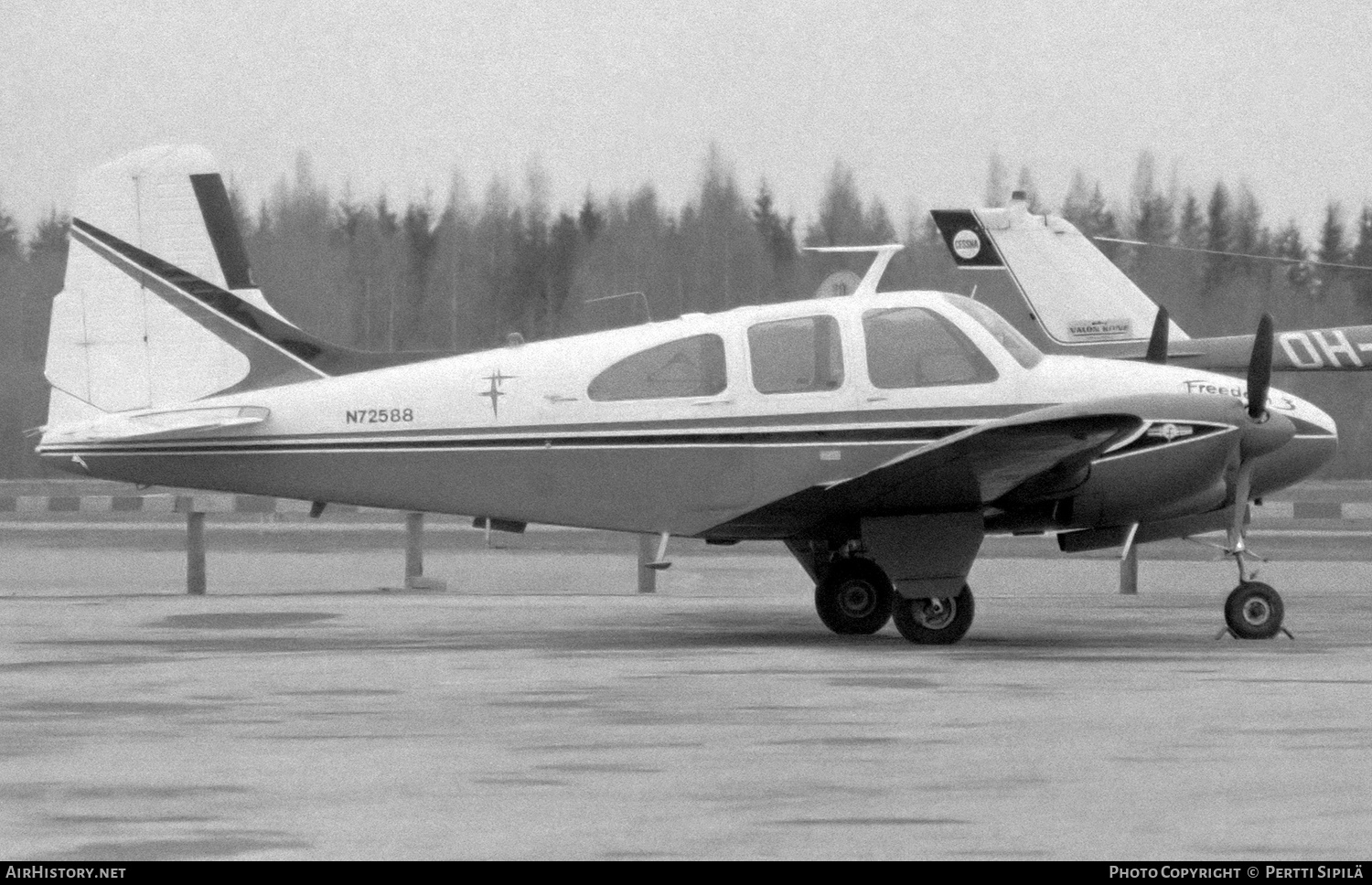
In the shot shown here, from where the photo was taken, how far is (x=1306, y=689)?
→ 8.48 m

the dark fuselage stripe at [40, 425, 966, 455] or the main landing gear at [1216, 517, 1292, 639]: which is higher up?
the dark fuselage stripe at [40, 425, 966, 455]

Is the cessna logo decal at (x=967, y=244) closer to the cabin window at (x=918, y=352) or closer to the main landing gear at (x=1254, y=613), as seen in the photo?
the cabin window at (x=918, y=352)

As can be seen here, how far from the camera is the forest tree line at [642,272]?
51531 millimetres

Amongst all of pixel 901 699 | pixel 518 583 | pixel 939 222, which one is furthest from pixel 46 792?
pixel 939 222

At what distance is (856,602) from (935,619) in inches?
44.4

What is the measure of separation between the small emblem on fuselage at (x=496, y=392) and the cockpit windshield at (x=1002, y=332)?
9.35 ft

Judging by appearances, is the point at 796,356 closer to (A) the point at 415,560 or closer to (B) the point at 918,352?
(B) the point at 918,352

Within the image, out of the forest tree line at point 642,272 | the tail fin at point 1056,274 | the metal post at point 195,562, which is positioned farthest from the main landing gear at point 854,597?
the forest tree line at point 642,272

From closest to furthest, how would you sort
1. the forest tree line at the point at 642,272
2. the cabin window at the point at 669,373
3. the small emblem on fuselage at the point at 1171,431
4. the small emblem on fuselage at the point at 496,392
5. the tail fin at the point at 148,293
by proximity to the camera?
the small emblem on fuselage at the point at 1171,431
the cabin window at the point at 669,373
the small emblem on fuselage at the point at 496,392
the tail fin at the point at 148,293
the forest tree line at the point at 642,272

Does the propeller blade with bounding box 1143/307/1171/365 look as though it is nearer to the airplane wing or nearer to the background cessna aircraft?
the airplane wing

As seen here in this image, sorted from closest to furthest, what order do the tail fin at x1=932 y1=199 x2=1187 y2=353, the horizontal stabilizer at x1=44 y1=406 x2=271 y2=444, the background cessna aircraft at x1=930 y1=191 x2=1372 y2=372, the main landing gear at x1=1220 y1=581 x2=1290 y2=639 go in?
1. the main landing gear at x1=1220 y1=581 x2=1290 y2=639
2. the horizontal stabilizer at x1=44 y1=406 x2=271 y2=444
3. the background cessna aircraft at x1=930 y1=191 x2=1372 y2=372
4. the tail fin at x1=932 y1=199 x2=1187 y2=353

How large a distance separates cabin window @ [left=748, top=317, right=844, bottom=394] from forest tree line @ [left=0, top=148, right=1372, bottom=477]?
3483 cm

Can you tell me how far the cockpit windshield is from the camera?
37.1 feet

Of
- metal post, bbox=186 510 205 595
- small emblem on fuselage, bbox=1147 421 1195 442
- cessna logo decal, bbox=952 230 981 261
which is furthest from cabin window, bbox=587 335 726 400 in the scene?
cessna logo decal, bbox=952 230 981 261
